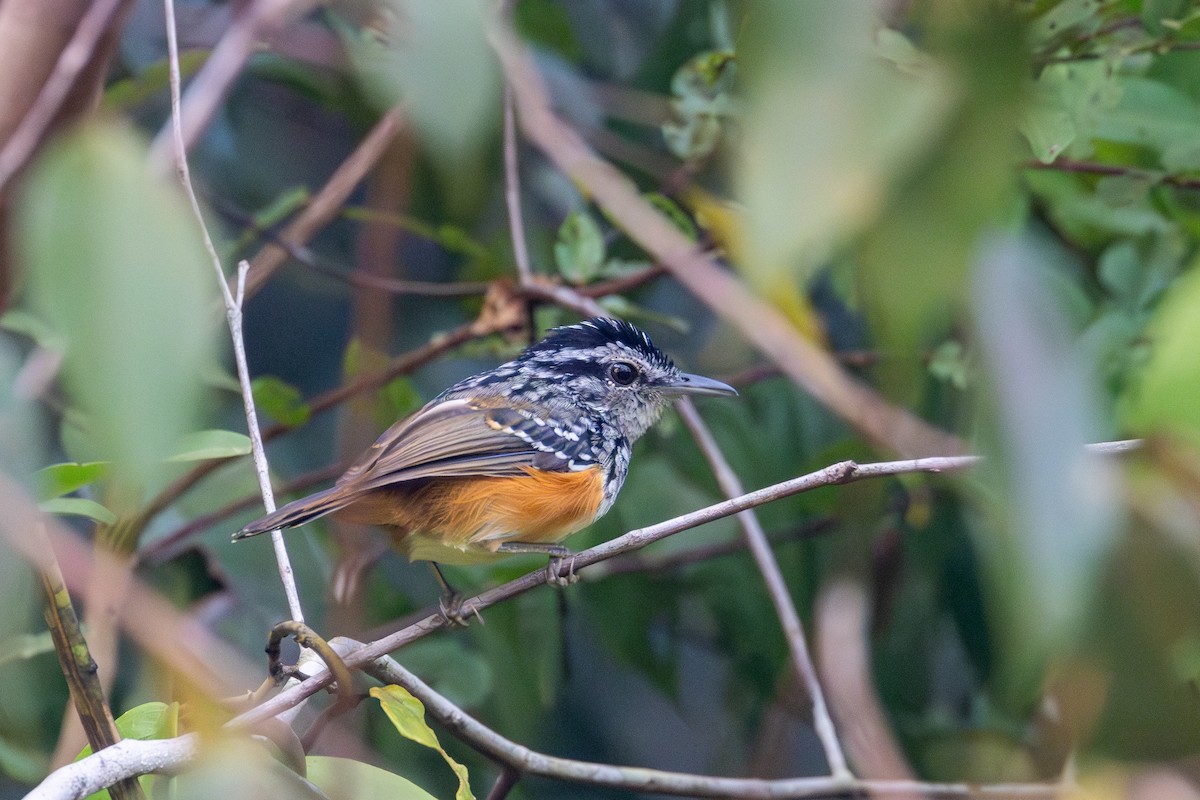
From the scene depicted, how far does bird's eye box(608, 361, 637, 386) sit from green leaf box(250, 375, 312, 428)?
1022mm

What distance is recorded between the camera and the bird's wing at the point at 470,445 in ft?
9.12

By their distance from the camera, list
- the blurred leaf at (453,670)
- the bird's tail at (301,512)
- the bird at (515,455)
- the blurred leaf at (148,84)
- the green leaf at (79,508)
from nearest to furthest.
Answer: the green leaf at (79,508)
the bird's tail at (301,512)
the bird at (515,455)
the blurred leaf at (453,670)
the blurred leaf at (148,84)

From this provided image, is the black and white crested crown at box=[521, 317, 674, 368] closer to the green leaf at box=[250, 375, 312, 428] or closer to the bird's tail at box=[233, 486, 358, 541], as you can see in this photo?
the green leaf at box=[250, 375, 312, 428]

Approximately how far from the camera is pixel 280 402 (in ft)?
12.2

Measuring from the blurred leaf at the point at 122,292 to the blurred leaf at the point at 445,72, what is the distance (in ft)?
0.92

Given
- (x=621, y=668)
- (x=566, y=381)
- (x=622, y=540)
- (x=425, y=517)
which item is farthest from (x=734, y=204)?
(x=621, y=668)

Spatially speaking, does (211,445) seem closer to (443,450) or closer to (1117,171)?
(443,450)

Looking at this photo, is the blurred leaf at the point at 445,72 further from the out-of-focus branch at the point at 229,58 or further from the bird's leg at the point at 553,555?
the bird's leg at the point at 553,555

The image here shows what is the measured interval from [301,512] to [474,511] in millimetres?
650

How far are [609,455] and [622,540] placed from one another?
50.8 inches

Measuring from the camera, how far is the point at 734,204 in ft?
11.1

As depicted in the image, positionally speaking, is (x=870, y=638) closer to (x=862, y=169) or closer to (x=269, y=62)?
(x=269, y=62)

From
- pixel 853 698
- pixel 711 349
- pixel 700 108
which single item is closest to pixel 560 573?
pixel 853 698

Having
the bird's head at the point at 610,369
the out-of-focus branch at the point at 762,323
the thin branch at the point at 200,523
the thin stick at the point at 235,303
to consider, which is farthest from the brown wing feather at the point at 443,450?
the out-of-focus branch at the point at 762,323
